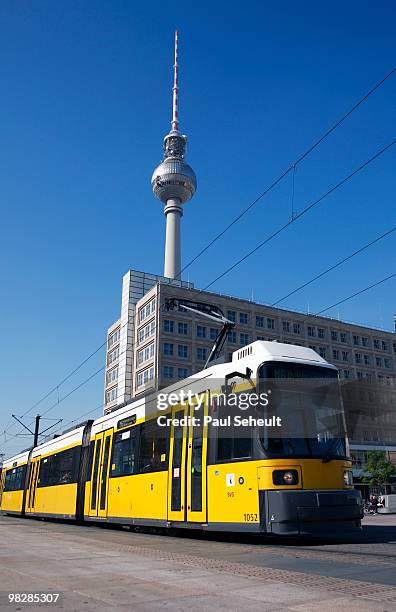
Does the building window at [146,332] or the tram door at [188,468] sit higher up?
the building window at [146,332]

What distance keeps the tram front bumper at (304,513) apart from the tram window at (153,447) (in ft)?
12.4

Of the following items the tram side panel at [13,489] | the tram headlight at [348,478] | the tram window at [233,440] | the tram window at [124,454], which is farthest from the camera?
the tram side panel at [13,489]

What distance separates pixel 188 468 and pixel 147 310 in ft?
192

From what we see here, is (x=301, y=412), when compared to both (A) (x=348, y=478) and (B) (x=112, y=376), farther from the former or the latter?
(B) (x=112, y=376)

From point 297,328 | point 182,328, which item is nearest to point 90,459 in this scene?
point 182,328

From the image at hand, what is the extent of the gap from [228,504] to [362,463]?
61314 mm

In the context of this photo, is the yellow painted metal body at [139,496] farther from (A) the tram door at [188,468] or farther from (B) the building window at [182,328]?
(B) the building window at [182,328]

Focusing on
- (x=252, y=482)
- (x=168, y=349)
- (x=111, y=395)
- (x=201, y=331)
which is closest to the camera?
(x=252, y=482)

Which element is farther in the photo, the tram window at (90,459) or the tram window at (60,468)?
the tram window at (60,468)

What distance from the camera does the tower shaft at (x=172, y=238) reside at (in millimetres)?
109281

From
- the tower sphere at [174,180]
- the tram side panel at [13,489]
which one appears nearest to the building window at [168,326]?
the tram side panel at [13,489]

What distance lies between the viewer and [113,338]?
3204 inches

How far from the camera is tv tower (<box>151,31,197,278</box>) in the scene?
11519 centimetres

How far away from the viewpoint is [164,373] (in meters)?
65.1
